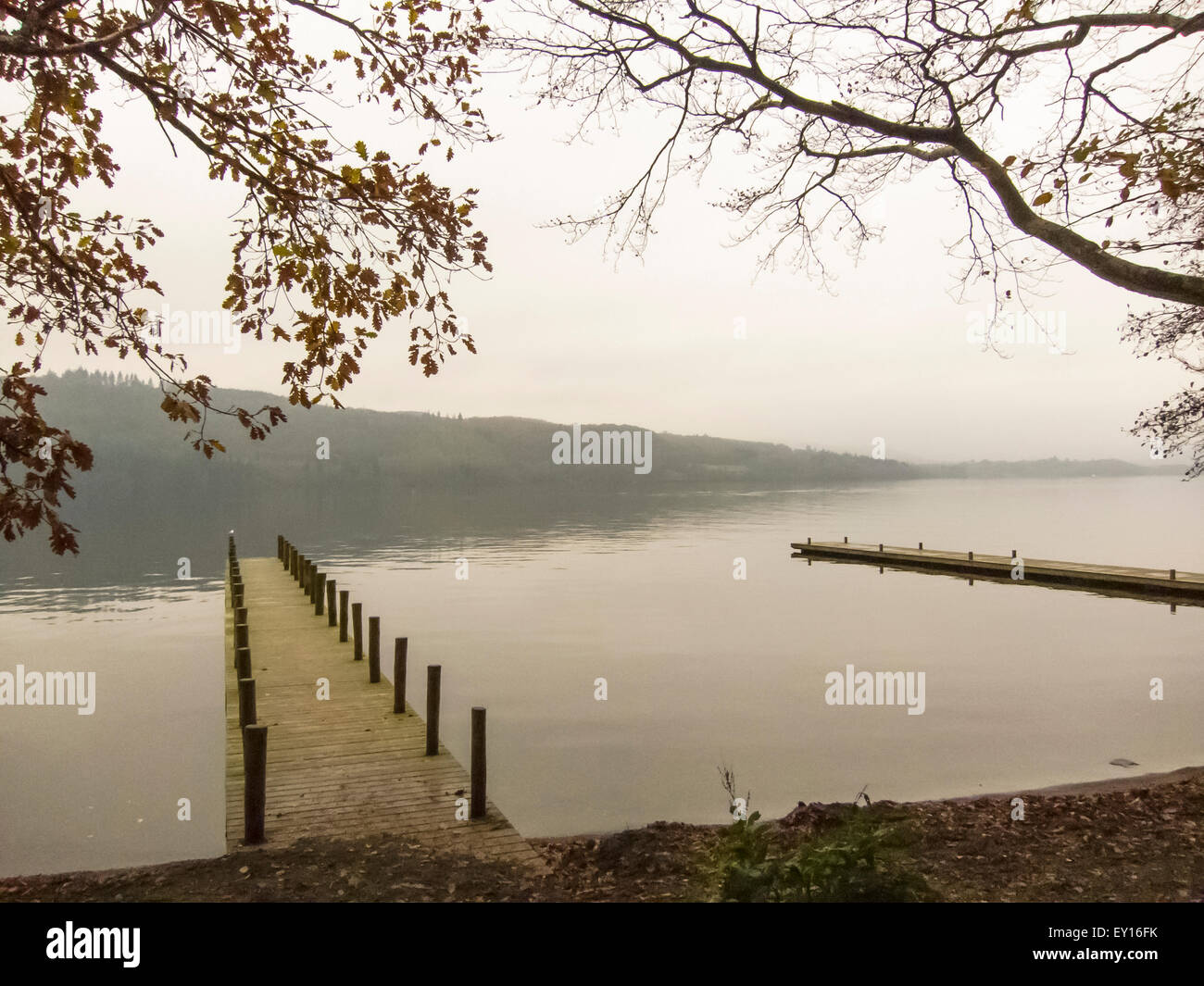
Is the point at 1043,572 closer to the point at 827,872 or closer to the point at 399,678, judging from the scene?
the point at 399,678

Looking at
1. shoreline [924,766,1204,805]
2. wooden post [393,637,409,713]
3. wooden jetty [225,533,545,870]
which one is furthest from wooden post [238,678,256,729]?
shoreline [924,766,1204,805]

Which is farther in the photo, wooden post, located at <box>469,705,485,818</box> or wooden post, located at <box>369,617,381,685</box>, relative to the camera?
wooden post, located at <box>369,617,381,685</box>

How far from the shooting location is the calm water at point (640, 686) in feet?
52.0

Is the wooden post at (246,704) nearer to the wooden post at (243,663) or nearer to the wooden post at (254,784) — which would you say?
the wooden post at (254,784)

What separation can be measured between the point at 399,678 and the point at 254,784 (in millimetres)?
5349

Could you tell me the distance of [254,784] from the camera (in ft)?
28.9

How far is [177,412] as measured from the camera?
5898 mm

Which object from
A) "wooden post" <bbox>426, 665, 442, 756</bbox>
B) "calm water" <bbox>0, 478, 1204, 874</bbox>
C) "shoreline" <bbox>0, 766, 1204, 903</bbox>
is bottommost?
"calm water" <bbox>0, 478, 1204, 874</bbox>

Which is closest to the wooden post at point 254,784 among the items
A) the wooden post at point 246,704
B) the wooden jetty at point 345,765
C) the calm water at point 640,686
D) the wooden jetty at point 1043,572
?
the wooden jetty at point 345,765

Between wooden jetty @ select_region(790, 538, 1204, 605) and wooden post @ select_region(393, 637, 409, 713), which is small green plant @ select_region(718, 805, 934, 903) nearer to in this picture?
wooden post @ select_region(393, 637, 409, 713)

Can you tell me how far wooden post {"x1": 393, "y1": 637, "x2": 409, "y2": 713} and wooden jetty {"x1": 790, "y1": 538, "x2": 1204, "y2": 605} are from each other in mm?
31288

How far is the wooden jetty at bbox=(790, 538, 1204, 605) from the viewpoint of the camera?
111ft

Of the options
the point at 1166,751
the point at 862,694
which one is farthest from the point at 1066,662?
the point at 1166,751
